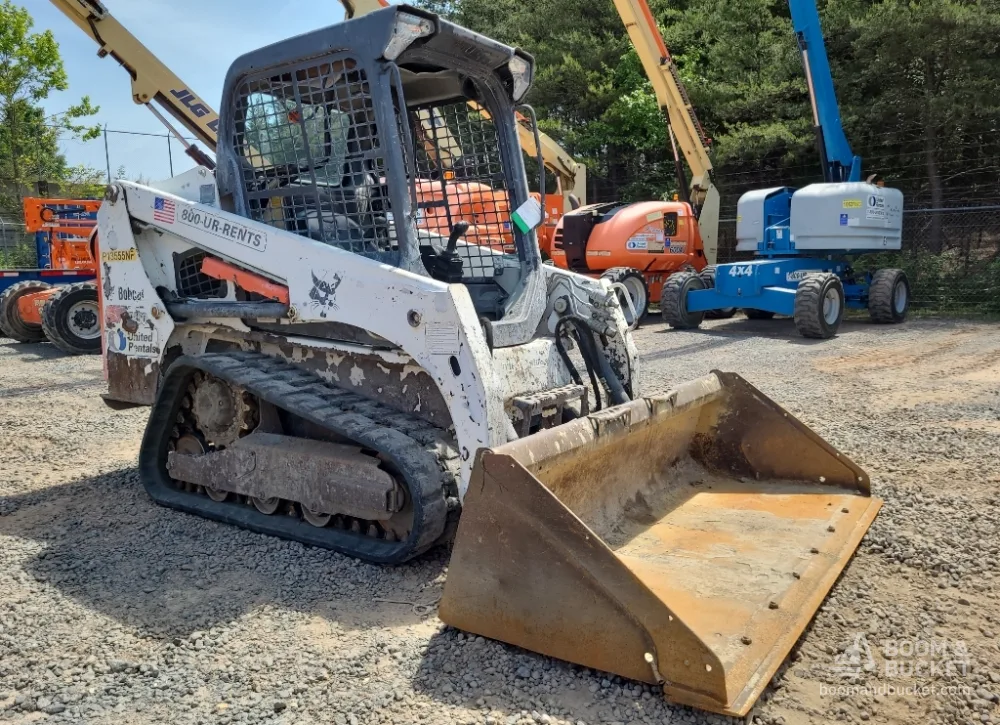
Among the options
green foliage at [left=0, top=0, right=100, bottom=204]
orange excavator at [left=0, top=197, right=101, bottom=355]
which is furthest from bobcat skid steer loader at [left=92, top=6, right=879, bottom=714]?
green foliage at [left=0, top=0, right=100, bottom=204]

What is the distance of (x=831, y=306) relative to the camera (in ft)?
36.0

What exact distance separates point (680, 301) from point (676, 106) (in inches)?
186

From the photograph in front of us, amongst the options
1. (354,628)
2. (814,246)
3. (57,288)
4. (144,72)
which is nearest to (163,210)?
(354,628)

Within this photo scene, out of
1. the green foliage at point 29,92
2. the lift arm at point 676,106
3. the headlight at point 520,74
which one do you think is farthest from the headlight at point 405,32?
the green foliage at point 29,92

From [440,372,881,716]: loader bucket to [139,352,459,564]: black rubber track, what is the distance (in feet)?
1.69

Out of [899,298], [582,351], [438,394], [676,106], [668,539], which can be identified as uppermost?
[676,106]

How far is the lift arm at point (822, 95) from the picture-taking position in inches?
505

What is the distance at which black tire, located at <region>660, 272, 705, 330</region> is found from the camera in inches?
479

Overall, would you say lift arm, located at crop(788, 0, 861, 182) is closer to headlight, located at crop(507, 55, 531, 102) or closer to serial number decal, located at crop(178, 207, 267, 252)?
headlight, located at crop(507, 55, 531, 102)

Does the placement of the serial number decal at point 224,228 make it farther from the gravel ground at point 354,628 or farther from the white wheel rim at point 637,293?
the white wheel rim at point 637,293

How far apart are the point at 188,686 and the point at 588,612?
129 cm

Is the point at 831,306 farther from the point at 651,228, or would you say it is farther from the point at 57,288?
the point at 57,288

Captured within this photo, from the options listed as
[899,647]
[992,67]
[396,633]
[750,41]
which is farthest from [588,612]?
[750,41]

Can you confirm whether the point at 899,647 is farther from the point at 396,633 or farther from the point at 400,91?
the point at 400,91
